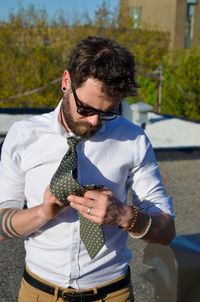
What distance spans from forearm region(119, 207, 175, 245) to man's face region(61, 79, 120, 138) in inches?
15.5

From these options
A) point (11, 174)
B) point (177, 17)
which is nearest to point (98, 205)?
point (11, 174)

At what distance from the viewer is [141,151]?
180 centimetres

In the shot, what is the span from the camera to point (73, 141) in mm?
1679

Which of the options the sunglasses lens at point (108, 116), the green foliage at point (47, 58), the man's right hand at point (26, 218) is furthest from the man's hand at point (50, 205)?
the green foliage at point (47, 58)

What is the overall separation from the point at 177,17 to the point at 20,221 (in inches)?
1401

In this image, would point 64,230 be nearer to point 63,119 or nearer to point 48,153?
point 48,153

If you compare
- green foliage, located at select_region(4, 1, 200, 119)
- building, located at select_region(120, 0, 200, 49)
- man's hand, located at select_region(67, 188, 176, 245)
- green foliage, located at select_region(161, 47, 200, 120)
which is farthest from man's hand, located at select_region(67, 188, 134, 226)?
building, located at select_region(120, 0, 200, 49)

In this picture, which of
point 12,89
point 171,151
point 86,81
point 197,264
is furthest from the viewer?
point 12,89

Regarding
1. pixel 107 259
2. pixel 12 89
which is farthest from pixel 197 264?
pixel 12 89

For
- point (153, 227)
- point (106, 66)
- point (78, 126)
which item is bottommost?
point (153, 227)

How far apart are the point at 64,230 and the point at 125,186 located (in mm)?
353

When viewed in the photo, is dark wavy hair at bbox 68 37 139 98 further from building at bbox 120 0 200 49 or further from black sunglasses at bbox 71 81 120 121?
building at bbox 120 0 200 49

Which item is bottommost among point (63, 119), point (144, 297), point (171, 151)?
point (171, 151)

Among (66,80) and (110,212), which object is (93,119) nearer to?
(66,80)
